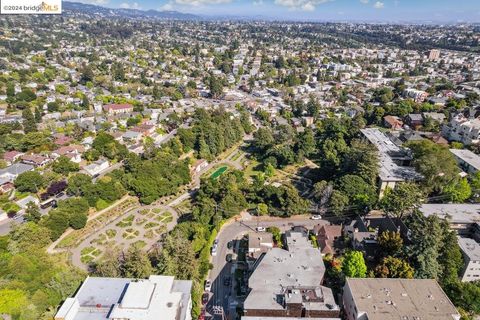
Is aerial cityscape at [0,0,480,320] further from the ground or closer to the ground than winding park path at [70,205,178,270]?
further from the ground

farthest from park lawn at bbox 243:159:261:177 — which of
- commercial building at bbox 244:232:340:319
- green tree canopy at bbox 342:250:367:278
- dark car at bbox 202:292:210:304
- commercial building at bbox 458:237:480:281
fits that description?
commercial building at bbox 458:237:480:281

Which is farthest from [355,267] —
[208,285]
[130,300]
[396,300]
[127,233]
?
[127,233]

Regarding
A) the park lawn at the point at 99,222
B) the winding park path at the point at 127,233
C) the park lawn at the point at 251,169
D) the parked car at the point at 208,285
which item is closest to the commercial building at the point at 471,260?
the parked car at the point at 208,285

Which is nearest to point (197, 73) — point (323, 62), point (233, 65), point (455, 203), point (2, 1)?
point (233, 65)

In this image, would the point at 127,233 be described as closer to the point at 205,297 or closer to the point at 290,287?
the point at 205,297

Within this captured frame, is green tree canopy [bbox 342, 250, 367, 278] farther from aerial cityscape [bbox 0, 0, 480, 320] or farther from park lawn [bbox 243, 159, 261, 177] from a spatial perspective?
park lawn [bbox 243, 159, 261, 177]

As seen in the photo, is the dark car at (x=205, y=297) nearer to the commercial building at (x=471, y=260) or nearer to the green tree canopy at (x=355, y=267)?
the green tree canopy at (x=355, y=267)
